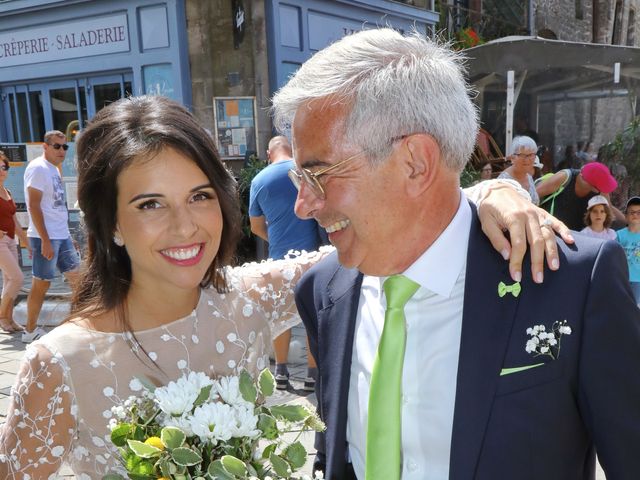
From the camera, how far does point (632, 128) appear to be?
841 centimetres

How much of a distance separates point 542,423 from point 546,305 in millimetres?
282

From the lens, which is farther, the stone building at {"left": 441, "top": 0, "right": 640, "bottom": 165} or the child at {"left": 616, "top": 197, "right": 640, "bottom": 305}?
the stone building at {"left": 441, "top": 0, "right": 640, "bottom": 165}

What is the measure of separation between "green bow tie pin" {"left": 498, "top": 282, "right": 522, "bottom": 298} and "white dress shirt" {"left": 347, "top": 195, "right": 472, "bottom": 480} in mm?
131

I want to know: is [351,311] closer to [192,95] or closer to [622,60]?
[622,60]

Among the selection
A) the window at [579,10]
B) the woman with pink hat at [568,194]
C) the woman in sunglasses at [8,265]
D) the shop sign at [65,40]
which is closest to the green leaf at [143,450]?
the woman with pink hat at [568,194]

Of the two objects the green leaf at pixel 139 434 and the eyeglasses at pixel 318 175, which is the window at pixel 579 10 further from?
the green leaf at pixel 139 434

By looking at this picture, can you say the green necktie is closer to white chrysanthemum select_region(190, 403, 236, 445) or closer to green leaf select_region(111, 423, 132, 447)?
white chrysanthemum select_region(190, 403, 236, 445)

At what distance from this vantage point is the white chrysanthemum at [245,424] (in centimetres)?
130

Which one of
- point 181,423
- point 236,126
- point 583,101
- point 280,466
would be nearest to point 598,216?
point 280,466

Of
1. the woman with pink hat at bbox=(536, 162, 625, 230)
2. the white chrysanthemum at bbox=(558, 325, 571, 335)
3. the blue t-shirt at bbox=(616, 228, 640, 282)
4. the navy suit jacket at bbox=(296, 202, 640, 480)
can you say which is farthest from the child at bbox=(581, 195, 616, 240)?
the white chrysanthemum at bbox=(558, 325, 571, 335)

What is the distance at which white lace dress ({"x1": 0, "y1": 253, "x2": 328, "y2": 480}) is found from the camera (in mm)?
1649

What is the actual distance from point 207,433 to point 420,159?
→ 2.82 ft

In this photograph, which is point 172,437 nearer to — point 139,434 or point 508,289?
point 139,434

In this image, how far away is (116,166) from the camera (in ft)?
5.81
